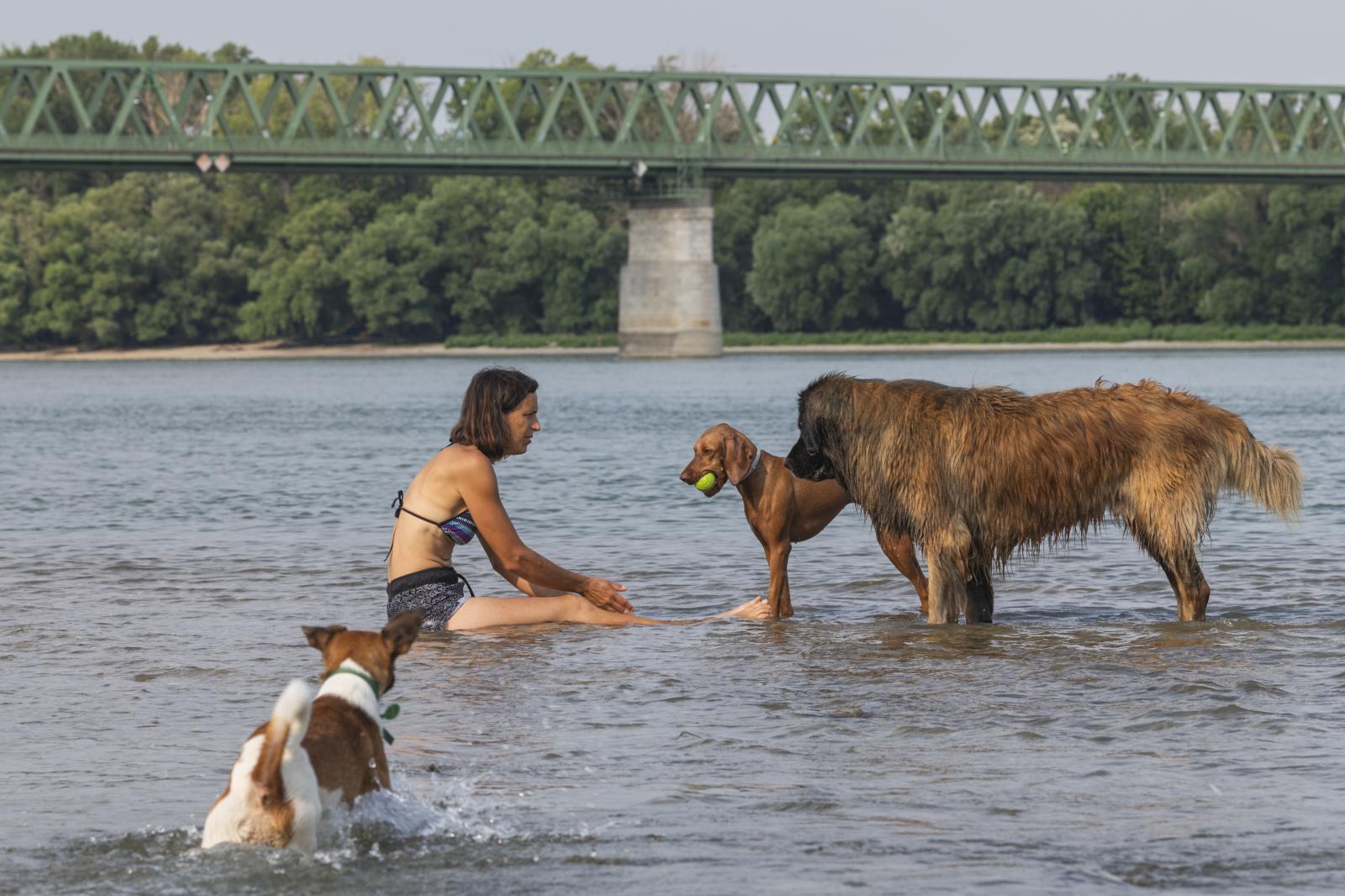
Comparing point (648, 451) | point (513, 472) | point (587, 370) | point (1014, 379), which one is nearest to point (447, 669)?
point (513, 472)

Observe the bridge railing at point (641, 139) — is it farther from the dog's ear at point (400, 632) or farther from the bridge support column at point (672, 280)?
the dog's ear at point (400, 632)

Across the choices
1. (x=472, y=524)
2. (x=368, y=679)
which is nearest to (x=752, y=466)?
(x=472, y=524)

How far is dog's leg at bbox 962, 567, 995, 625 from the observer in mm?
11242

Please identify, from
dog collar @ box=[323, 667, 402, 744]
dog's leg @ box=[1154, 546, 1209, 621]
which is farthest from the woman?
dog collar @ box=[323, 667, 402, 744]

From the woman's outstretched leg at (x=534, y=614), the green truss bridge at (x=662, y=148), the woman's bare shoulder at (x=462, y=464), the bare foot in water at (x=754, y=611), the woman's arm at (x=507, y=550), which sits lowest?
the bare foot in water at (x=754, y=611)

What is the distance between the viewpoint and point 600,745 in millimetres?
8062

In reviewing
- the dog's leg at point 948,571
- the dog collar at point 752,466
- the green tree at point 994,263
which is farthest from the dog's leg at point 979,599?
the green tree at point 994,263

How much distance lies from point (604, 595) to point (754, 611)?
115cm

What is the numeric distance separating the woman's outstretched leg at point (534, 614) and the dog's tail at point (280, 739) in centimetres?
503

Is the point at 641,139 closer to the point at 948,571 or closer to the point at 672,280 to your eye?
the point at 672,280

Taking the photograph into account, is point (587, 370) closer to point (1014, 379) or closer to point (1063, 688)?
point (1014, 379)

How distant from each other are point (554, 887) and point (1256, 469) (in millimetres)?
6145

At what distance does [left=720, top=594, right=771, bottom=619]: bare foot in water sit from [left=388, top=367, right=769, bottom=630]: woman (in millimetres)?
886

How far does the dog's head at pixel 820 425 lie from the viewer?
11062 millimetres
